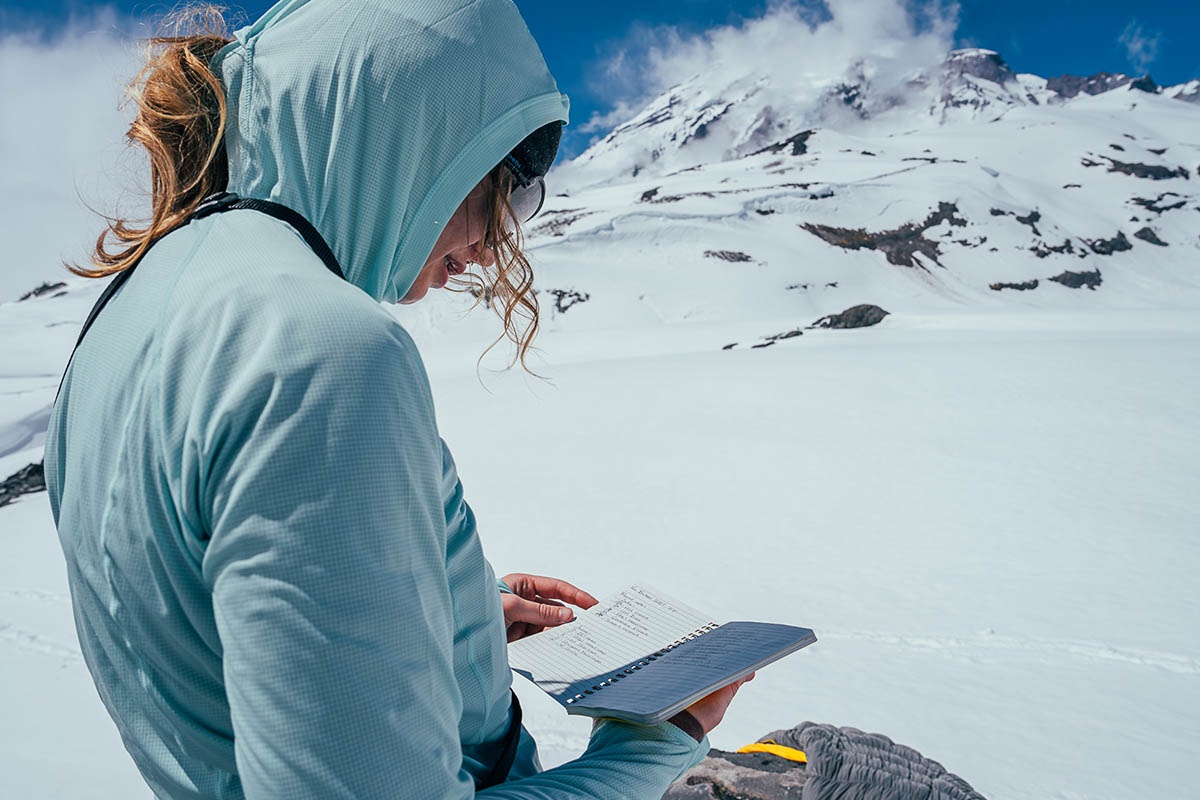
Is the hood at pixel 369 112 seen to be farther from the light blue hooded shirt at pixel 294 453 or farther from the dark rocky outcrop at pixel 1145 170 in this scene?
the dark rocky outcrop at pixel 1145 170

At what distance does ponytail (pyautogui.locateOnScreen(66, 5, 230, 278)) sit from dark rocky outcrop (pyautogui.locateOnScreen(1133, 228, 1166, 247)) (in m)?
44.6

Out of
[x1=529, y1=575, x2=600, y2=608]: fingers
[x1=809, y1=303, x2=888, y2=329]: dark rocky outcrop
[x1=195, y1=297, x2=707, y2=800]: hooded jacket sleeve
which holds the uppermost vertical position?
[x1=195, y1=297, x2=707, y2=800]: hooded jacket sleeve

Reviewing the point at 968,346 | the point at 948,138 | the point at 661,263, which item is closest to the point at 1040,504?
the point at 968,346

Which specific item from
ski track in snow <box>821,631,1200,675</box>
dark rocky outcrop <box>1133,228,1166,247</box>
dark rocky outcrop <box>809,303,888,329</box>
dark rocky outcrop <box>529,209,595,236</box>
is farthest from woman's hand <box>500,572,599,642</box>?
dark rocky outcrop <box>1133,228,1166,247</box>

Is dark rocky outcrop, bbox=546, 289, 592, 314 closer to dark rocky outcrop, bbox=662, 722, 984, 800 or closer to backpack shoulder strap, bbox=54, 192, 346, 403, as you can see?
dark rocky outcrop, bbox=662, 722, 984, 800

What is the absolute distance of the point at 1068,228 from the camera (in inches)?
1351

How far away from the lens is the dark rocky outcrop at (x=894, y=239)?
3053cm

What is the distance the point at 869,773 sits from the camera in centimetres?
209

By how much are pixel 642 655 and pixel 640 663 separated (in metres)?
0.03

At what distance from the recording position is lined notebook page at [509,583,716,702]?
4.11 feet

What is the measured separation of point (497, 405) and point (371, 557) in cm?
926

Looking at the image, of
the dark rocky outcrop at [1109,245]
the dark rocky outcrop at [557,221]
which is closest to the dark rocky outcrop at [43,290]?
the dark rocky outcrop at [557,221]

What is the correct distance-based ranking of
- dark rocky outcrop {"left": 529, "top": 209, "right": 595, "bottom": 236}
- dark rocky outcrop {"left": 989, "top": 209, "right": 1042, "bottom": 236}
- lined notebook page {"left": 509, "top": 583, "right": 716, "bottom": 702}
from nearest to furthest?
lined notebook page {"left": 509, "top": 583, "right": 716, "bottom": 702} → dark rocky outcrop {"left": 529, "top": 209, "right": 595, "bottom": 236} → dark rocky outcrop {"left": 989, "top": 209, "right": 1042, "bottom": 236}

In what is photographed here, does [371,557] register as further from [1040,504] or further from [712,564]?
[1040,504]
